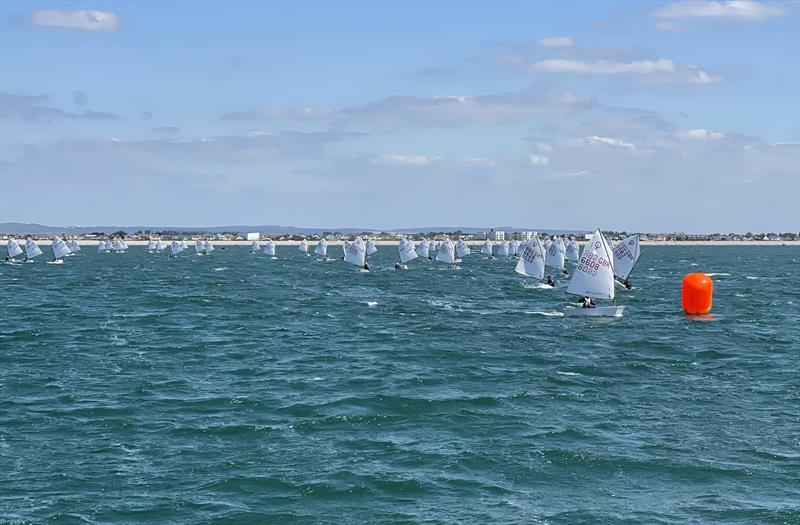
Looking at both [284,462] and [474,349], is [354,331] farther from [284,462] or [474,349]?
[284,462]

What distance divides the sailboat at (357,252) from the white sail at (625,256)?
5487 centimetres

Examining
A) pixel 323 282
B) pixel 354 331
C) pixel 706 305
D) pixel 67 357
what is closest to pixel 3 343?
pixel 67 357

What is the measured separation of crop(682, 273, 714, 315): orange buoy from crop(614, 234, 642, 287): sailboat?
72.7 feet

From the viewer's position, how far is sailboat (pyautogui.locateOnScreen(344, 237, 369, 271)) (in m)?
159

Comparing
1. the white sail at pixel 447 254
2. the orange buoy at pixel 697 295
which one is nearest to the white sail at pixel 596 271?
the orange buoy at pixel 697 295

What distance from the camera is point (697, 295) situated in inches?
3231

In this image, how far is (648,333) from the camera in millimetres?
68875

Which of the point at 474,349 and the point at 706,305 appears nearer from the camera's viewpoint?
the point at 474,349

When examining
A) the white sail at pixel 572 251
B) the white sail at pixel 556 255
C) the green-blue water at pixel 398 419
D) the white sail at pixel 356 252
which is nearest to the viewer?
the green-blue water at pixel 398 419

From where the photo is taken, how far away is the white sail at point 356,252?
159m

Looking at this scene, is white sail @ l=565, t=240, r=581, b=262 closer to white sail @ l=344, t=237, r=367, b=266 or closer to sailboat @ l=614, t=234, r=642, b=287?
white sail @ l=344, t=237, r=367, b=266

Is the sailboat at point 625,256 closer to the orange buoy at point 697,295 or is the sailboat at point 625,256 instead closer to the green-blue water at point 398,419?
the orange buoy at point 697,295

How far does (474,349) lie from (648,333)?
15.3 m

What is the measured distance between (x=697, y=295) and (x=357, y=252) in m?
86.5
